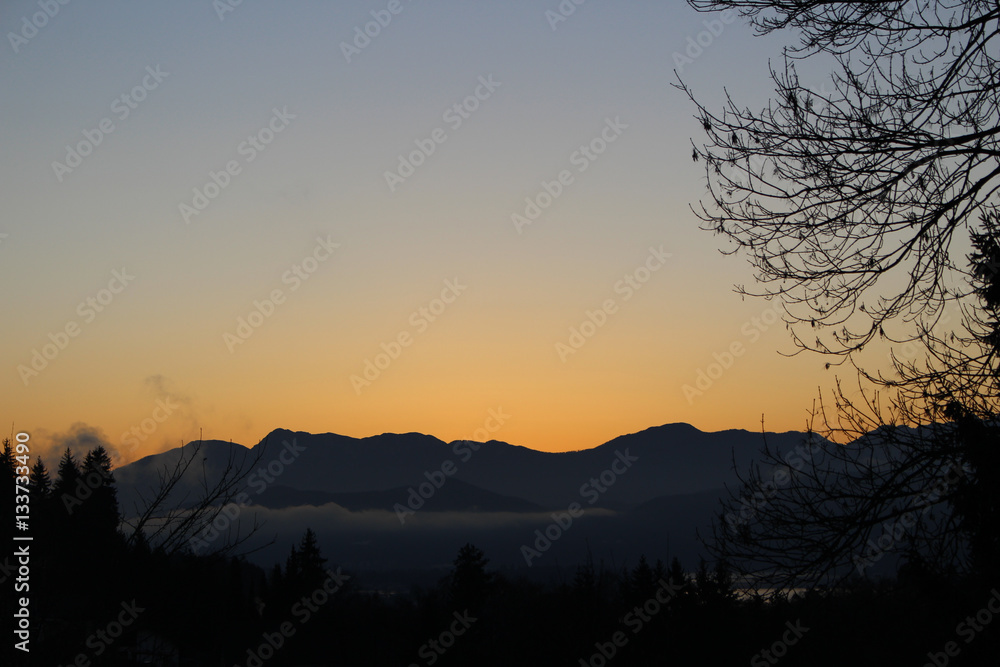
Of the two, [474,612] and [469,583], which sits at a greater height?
[469,583]

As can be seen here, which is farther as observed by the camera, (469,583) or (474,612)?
(469,583)

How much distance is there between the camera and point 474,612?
3750 centimetres

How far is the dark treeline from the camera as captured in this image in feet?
21.4

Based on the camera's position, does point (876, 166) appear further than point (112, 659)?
No

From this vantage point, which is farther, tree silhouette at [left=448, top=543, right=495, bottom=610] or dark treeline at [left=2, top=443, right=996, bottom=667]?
tree silhouette at [left=448, top=543, right=495, bottom=610]

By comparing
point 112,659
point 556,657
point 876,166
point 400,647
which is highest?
point 876,166

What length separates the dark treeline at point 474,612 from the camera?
6.53m

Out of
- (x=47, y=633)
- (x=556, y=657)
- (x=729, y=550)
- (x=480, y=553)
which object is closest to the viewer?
(x=729, y=550)

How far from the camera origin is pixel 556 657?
19.5 m

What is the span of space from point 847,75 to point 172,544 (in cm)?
640

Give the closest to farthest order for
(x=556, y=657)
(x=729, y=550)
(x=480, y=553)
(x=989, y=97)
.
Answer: (x=989, y=97), (x=729, y=550), (x=556, y=657), (x=480, y=553)

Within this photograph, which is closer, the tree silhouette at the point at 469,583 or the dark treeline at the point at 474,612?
the dark treeline at the point at 474,612

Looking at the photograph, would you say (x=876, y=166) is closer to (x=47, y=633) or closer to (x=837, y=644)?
(x=47, y=633)

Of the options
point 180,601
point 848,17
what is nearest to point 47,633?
point 180,601
